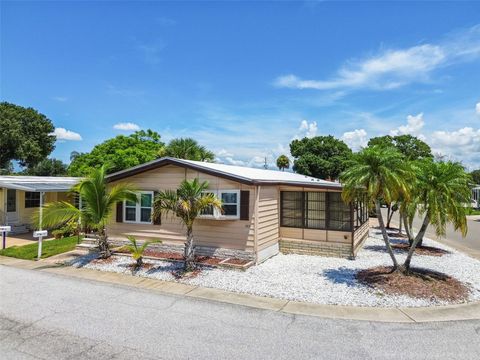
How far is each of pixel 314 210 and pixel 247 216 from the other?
3279mm

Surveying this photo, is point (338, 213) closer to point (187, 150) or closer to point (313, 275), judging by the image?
point (313, 275)

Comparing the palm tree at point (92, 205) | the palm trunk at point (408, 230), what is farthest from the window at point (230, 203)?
the palm trunk at point (408, 230)

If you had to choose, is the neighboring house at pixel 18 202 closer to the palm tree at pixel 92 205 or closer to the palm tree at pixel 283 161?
the palm tree at pixel 92 205

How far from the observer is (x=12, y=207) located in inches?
735

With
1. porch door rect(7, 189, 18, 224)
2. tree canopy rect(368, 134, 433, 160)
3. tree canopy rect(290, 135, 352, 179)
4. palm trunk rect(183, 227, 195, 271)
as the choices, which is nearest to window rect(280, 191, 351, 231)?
palm trunk rect(183, 227, 195, 271)

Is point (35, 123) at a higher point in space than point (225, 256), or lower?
higher

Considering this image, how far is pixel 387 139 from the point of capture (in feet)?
126

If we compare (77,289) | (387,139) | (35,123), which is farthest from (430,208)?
(35,123)

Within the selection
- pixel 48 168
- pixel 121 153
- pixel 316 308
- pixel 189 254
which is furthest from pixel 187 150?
pixel 48 168

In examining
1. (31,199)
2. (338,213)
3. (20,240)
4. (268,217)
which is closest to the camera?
(268,217)

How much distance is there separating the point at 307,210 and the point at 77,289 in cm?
873

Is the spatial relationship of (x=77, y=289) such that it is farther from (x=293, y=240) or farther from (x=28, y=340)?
(x=293, y=240)

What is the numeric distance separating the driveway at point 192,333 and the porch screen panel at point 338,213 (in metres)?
6.23

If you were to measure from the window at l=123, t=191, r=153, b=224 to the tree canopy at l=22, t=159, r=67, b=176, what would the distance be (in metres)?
38.5
